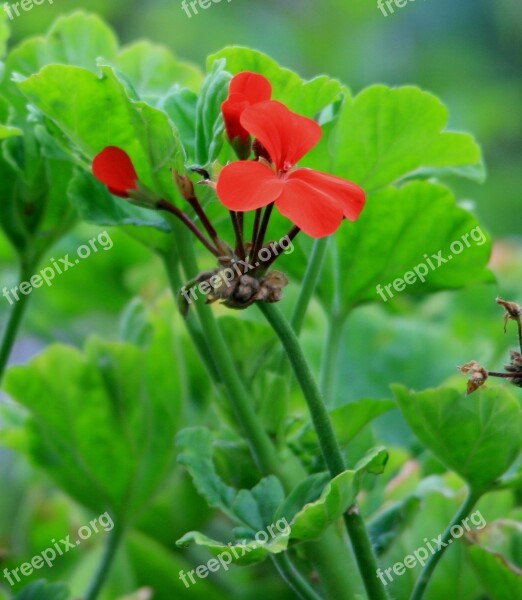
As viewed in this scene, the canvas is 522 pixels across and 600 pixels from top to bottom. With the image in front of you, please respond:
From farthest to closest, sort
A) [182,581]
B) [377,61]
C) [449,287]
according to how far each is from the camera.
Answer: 1. [377,61]
2. [182,581]
3. [449,287]

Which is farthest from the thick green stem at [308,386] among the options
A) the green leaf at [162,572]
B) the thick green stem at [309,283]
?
the green leaf at [162,572]

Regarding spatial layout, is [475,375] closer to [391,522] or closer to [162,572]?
[391,522]

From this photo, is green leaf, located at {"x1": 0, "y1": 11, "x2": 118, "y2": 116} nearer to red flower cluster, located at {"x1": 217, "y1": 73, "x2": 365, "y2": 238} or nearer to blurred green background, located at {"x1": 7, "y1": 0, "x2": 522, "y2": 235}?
red flower cluster, located at {"x1": 217, "y1": 73, "x2": 365, "y2": 238}

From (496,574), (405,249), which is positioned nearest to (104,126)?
(405,249)

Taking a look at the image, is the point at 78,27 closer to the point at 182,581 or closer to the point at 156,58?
the point at 156,58

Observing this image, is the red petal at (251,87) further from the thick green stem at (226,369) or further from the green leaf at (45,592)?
the green leaf at (45,592)

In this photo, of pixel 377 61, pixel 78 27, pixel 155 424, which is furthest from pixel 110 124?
pixel 377 61

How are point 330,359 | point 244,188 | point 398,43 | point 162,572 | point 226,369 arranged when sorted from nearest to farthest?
1. point 244,188
2. point 226,369
3. point 330,359
4. point 162,572
5. point 398,43
